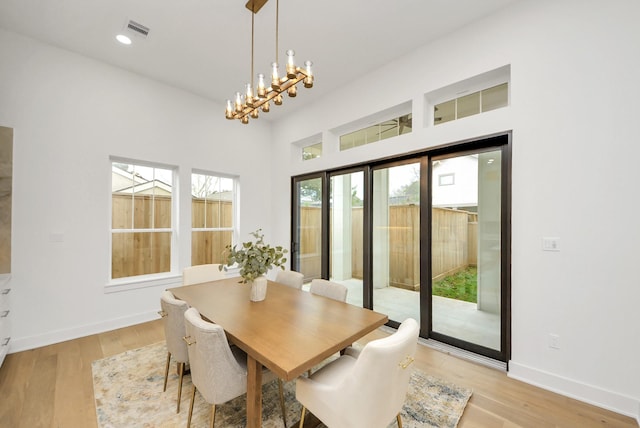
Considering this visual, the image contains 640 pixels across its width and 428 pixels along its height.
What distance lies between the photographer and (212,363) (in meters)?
1.40

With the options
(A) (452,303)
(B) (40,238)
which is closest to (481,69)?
(A) (452,303)

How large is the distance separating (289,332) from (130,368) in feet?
6.40

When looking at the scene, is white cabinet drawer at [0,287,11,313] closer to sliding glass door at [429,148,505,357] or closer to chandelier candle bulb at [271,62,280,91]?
chandelier candle bulb at [271,62,280,91]

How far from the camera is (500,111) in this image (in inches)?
96.3

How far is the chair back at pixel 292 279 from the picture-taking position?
2678 mm

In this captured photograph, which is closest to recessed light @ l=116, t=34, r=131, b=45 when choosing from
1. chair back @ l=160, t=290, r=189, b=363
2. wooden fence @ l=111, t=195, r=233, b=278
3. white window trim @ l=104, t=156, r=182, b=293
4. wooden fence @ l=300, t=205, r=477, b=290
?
white window trim @ l=104, t=156, r=182, b=293

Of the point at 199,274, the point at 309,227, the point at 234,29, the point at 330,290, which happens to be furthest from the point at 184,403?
the point at 234,29

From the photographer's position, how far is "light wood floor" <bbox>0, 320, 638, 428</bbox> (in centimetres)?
179

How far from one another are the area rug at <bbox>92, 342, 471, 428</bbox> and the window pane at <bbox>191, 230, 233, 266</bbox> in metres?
1.96

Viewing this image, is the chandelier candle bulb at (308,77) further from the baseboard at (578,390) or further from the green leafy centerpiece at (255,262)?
the baseboard at (578,390)

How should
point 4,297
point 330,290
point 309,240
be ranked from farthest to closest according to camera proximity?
point 309,240 → point 4,297 → point 330,290

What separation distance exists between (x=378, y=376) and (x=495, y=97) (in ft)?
9.48

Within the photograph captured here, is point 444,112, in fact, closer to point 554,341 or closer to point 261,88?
point 261,88

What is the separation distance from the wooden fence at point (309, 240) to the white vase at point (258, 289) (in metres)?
1.88
